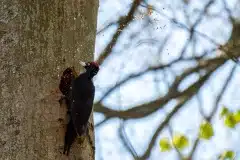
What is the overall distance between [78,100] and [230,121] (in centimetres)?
129

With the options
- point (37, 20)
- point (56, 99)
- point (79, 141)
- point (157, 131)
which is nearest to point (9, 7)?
point (37, 20)

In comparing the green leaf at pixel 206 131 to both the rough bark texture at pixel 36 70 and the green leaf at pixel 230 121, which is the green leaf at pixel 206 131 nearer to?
the green leaf at pixel 230 121

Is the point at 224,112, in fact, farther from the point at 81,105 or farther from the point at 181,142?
the point at 81,105

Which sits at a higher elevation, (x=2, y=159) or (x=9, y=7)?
(x=9, y=7)

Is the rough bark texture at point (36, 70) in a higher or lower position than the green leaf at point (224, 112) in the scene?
lower

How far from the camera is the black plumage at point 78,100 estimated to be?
A: 1.47 meters

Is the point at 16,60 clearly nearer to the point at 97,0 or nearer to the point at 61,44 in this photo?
the point at 61,44

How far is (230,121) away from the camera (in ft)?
8.69

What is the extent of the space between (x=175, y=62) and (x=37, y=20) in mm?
2718

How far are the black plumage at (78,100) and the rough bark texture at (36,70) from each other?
2 cm

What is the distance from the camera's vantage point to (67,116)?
1523mm

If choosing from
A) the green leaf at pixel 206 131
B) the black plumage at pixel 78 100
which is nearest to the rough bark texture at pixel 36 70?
the black plumage at pixel 78 100

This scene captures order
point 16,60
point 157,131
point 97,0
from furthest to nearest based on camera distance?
point 157,131
point 97,0
point 16,60

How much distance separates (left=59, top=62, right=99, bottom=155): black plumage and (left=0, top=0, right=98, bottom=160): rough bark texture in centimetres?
2
